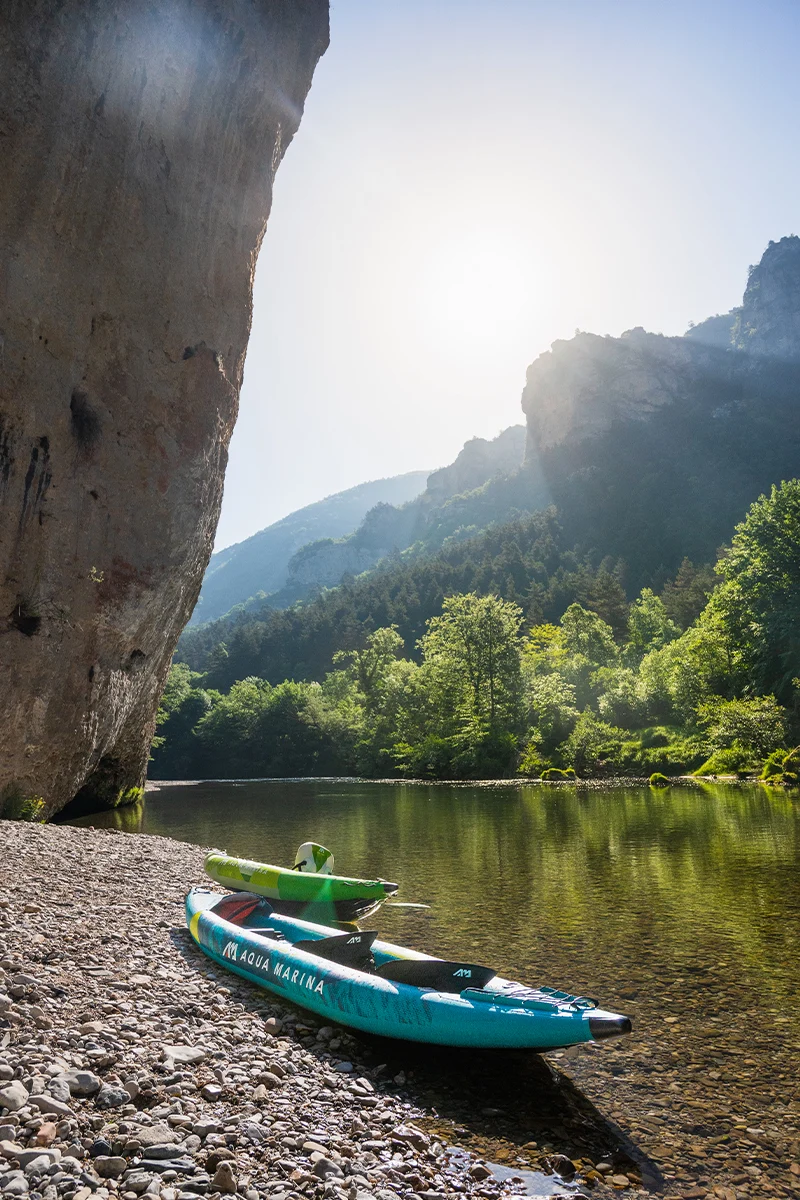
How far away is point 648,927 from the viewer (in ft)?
35.4

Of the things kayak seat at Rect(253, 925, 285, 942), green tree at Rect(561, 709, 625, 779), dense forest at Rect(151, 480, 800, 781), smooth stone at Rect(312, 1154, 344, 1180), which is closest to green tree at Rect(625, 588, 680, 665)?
dense forest at Rect(151, 480, 800, 781)

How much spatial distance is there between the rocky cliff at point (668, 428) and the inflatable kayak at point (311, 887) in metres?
99.3

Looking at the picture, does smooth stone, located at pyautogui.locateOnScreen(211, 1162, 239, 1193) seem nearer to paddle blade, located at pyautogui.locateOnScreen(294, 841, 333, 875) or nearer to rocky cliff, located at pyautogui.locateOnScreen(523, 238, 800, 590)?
paddle blade, located at pyautogui.locateOnScreen(294, 841, 333, 875)

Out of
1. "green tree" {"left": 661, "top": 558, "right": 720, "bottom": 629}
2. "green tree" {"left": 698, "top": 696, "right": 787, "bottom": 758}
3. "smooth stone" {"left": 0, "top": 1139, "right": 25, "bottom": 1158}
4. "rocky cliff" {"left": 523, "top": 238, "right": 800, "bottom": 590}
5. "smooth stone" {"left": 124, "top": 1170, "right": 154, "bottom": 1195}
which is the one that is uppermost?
"rocky cliff" {"left": 523, "top": 238, "right": 800, "bottom": 590}

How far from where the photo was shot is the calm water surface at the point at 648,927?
5.80 metres

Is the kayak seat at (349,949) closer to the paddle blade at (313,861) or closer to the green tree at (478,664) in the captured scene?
the paddle blade at (313,861)

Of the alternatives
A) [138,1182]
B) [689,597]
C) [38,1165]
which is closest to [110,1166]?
[138,1182]

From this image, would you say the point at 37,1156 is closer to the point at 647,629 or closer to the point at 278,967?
the point at 278,967

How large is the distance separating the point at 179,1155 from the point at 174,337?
921 inches

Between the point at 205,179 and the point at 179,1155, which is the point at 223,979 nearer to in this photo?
the point at 179,1155

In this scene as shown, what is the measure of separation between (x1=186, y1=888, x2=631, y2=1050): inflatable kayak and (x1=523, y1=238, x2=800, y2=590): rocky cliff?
103 metres

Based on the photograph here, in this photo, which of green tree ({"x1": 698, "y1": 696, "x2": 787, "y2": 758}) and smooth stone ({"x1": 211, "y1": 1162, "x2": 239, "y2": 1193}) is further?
green tree ({"x1": 698, "y1": 696, "x2": 787, "y2": 758})

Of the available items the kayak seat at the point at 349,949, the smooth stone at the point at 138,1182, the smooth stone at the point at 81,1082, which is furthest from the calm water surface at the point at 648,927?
the smooth stone at the point at 81,1082

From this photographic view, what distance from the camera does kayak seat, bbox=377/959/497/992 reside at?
696 centimetres
